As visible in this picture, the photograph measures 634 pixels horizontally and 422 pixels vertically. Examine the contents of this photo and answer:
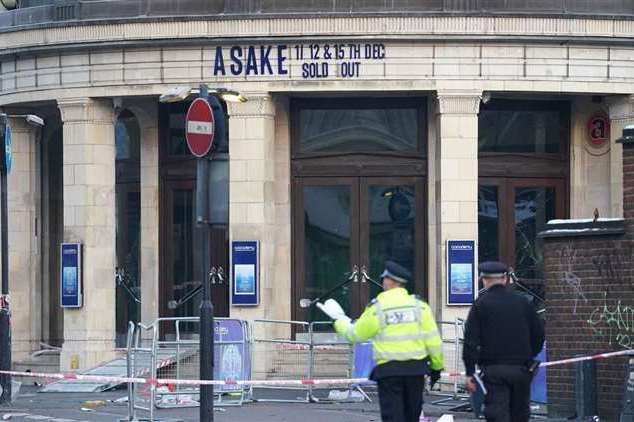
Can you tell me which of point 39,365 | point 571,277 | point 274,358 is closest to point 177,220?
point 39,365

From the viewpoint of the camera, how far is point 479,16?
2844cm

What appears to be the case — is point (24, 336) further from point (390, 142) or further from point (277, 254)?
point (390, 142)

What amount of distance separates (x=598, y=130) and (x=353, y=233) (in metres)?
4.85

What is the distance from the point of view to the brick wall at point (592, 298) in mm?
19281

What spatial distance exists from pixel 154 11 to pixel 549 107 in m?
7.43

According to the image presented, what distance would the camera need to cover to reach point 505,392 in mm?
14656

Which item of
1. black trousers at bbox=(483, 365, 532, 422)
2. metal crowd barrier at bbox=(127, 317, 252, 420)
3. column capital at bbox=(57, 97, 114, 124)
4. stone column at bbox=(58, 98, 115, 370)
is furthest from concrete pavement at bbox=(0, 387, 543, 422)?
black trousers at bbox=(483, 365, 532, 422)

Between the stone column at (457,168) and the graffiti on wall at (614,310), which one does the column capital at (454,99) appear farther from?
the graffiti on wall at (614,310)

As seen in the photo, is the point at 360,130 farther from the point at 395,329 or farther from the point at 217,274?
the point at 395,329

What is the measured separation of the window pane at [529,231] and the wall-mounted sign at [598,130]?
1161 mm

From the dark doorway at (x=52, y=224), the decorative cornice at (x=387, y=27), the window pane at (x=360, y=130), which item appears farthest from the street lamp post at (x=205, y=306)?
the dark doorway at (x=52, y=224)

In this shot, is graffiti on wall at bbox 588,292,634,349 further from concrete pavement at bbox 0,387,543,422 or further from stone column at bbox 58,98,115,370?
stone column at bbox 58,98,115,370

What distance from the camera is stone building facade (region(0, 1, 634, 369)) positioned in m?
28.6

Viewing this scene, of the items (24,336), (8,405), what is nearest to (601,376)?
(8,405)
